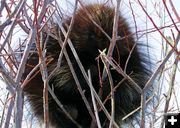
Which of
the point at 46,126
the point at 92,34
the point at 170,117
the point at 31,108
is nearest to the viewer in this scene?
the point at 170,117

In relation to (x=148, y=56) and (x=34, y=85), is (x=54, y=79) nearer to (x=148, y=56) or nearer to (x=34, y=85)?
(x=34, y=85)

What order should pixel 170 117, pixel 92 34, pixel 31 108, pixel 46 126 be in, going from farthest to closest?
pixel 31 108, pixel 92 34, pixel 46 126, pixel 170 117

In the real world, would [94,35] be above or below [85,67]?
above

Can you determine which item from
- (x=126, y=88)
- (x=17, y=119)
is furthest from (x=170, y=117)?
(x=126, y=88)

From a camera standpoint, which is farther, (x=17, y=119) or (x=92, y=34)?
(x=92, y=34)

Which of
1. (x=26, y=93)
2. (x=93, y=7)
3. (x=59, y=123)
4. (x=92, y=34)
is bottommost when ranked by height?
(x=59, y=123)

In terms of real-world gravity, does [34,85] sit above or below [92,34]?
below

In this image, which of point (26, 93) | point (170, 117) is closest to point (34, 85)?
point (26, 93)

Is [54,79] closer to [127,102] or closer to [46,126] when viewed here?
[127,102]

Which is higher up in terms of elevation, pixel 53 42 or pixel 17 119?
pixel 53 42
